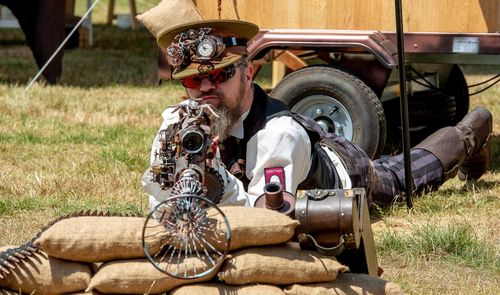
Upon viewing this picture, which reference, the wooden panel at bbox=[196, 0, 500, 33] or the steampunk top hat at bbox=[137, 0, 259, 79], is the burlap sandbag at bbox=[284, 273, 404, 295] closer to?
the steampunk top hat at bbox=[137, 0, 259, 79]

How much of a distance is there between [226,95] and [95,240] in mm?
934

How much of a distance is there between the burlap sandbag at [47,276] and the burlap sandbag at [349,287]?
0.67m

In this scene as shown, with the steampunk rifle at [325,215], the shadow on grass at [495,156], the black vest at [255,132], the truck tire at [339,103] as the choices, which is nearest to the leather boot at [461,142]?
the truck tire at [339,103]

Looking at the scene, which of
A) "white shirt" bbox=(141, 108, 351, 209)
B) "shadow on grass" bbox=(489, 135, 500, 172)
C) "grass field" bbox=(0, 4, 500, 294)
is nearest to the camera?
"white shirt" bbox=(141, 108, 351, 209)

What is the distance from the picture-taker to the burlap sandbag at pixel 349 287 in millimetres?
3465

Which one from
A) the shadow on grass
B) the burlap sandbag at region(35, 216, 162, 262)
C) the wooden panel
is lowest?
the shadow on grass

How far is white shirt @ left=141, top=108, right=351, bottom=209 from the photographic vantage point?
400cm

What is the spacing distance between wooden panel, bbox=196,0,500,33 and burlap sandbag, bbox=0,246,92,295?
13.3 ft

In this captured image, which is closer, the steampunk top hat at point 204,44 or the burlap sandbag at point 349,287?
the burlap sandbag at point 349,287

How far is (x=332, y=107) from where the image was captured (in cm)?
701

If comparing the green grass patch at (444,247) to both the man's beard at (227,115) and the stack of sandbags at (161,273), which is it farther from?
the stack of sandbags at (161,273)

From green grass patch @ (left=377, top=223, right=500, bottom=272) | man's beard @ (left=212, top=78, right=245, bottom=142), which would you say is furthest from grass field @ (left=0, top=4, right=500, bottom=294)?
man's beard @ (left=212, top=78, right=245, bottom=142)

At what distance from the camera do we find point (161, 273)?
3.42m

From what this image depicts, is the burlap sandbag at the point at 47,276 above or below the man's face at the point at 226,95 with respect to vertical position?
below
